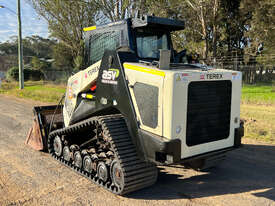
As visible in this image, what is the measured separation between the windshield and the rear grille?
4.39 ft

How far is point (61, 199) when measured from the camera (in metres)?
4.67

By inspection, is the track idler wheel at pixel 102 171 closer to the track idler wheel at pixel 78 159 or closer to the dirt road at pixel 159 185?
the dirt road at pixel 159 185

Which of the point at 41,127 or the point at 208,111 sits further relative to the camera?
the point at 41,127

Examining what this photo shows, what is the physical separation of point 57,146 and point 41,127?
2.77 feet

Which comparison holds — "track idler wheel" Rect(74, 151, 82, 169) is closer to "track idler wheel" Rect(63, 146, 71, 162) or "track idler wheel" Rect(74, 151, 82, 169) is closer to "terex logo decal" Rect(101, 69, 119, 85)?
"track idler wheel" Rect(63, 146, 71, 162)

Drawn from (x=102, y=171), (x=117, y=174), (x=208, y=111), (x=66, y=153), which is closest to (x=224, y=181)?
(x=208, y=111)

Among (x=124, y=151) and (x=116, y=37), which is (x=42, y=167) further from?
(x=116, y=37)

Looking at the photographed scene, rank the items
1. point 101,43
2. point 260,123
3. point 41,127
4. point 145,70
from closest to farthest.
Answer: point 145,70 < point 101,43 < point 41,127 < point 260,123

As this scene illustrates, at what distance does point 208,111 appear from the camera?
15.1 ft

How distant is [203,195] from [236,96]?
1747 mm

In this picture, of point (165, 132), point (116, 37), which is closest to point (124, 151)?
point (165, 132)

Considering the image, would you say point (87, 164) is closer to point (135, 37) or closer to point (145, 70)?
point (145, 70)

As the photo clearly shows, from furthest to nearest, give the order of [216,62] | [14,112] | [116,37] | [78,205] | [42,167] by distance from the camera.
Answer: [216,62] < [14,112] < [42,167] < [116,37] < [78,205]

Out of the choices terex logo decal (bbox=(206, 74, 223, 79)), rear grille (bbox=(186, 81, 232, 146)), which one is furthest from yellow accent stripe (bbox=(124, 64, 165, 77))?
terex logo decal (bbox=(206, 74, 223, 79))
